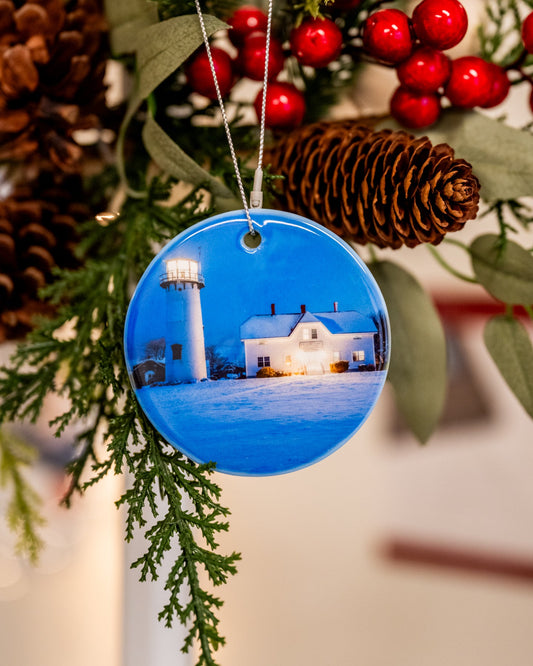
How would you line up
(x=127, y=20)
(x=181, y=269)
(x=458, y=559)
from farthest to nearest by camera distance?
(x=458, y=559)
(x=127, y=20)
(x=181, y=269)

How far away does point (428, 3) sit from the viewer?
367mm

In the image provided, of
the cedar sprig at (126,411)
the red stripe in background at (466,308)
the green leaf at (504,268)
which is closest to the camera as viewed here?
the cedar sprig at (126,411)

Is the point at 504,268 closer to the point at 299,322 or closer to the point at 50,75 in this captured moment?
the point at 299,322

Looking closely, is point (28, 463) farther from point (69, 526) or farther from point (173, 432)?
point (173, 432)

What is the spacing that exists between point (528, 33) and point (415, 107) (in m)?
0.09

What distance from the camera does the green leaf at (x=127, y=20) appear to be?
1.40 ft

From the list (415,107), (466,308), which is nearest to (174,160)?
(415,107)

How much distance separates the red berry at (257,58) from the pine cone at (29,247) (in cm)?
21

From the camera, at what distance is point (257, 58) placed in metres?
0.42

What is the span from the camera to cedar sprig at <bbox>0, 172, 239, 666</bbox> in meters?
0.32

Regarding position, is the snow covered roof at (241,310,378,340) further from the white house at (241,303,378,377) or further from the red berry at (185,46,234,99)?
the red berry at (185,46,234,99)

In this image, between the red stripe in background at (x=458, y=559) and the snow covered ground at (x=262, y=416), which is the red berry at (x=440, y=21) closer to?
the snow covered ground at (x=262, y=416)

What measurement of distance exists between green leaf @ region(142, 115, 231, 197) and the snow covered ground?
13 centimetres

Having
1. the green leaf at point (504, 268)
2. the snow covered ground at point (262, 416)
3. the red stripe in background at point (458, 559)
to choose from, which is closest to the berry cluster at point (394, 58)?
the green leaf at point (504, 268)
